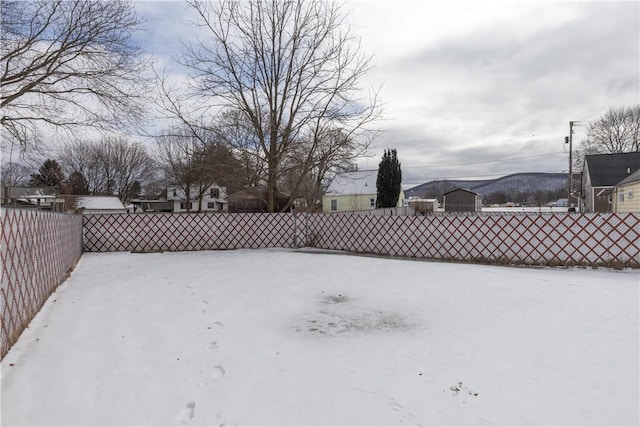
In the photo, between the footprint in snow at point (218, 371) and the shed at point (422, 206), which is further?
the shed at point (422, 206)

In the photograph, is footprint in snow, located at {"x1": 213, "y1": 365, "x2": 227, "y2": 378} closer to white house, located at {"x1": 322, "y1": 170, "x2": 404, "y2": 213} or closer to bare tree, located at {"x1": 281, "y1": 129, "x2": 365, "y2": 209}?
bare tree, located at {"x1": 281, "y1": 129, "x2": 365, "y2": 209}

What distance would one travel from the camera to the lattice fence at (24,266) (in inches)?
128

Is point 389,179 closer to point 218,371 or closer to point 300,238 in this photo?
point 300,238

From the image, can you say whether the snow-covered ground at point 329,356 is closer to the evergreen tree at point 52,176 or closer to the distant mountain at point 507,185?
the evergreen tree at point 52,176

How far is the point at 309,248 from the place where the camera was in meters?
12.3

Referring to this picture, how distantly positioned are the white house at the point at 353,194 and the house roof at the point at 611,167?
1434 centimetres

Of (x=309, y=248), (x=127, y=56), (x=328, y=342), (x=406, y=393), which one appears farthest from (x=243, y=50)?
(x=406, y=393)

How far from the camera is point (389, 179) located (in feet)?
94.3

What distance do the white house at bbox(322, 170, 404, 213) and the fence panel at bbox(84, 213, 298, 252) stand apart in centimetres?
2056

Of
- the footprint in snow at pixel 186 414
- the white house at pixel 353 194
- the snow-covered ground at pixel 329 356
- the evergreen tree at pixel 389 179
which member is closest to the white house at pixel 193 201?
the white house at pixel 353 194

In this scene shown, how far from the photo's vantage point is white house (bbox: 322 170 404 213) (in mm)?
33031

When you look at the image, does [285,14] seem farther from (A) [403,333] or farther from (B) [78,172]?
(B) [78,172]

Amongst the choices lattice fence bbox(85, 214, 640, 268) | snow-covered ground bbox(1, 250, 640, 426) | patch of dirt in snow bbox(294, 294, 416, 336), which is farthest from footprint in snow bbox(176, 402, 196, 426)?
lattice fence bbox(85, 214, 640, 268)

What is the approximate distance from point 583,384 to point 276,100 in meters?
11.8
